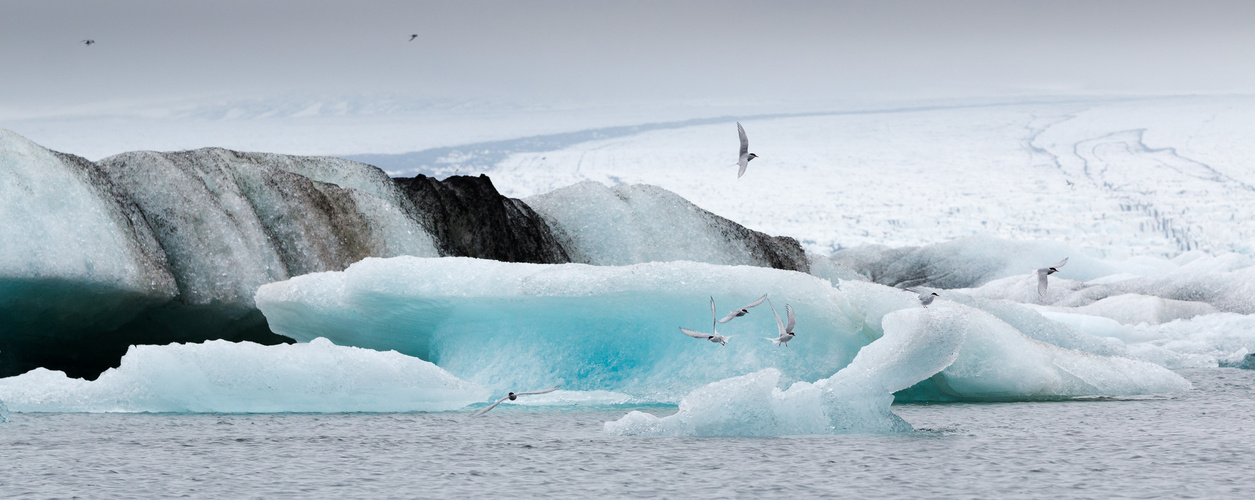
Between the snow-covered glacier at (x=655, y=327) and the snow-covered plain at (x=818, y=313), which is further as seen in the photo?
the snow-covered glacier at (x=655, y=327)

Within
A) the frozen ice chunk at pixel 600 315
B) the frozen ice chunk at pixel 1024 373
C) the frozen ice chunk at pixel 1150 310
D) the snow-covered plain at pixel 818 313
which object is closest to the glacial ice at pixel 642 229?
the snow-covered plain at pixel 818 313

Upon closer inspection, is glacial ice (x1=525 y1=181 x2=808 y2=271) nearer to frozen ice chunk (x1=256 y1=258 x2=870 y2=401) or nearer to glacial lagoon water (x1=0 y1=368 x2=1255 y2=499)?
frozen ice chunk (x1=256 y1=258 x2=870 y2=401)

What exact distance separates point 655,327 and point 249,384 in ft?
10.3

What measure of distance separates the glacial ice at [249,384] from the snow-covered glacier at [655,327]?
809mm

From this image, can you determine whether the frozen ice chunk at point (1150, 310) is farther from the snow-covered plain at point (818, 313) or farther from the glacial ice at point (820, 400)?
the glacial ice at point (820, 400)

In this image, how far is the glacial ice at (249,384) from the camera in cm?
934

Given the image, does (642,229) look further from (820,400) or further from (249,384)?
(820,400)

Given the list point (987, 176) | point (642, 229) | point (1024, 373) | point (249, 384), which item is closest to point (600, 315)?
point (249, 384)

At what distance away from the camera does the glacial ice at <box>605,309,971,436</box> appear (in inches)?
298

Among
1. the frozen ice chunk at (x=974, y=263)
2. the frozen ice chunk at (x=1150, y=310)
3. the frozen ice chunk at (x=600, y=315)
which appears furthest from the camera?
the frozen ice chunk at (x=974, y=263)

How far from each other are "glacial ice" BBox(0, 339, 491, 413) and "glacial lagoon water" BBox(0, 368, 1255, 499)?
0.24m

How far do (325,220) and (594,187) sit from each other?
3818 millimetres

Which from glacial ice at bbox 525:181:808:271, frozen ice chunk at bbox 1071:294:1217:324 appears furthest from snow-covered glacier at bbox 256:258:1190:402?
frozen ice chunk at bbox 1071:294:1217:324

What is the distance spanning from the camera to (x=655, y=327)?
10367mm
